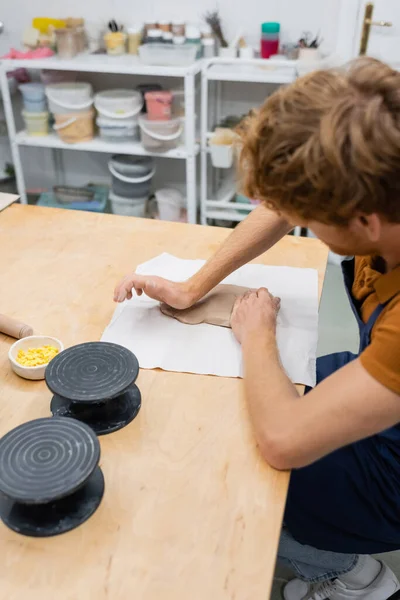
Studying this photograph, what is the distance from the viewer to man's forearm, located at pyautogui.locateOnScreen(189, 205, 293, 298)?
1261 mm

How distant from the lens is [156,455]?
0.88 m

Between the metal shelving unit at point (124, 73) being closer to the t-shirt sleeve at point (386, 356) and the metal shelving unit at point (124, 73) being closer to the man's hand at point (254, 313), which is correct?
the man's hand at point (254, 313)

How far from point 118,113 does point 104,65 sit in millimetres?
225

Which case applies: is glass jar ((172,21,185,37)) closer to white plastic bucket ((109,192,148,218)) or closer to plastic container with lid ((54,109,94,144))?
plastic container with lid ((54,109,94,144))

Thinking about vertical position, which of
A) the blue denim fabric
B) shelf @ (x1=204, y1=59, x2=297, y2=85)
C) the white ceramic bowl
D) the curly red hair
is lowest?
the blue denim fabric

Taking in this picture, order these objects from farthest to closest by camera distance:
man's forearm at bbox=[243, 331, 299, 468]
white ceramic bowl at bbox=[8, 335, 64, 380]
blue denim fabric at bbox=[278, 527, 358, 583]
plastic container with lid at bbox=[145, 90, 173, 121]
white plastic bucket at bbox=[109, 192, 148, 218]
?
white plastic bucket at bbox=[109, 192, 148, 218]
plastic container with lid at bbox=[145, 90, 173, 121]
blue denim fabric at bbox=[278, 527, 358, 583]
white ceramic bowl at bbox=[8, 335, 64, 380]
man's forearm at bbox=[243, 331, 299, 468]

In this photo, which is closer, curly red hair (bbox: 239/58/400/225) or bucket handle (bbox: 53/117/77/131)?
curly red hair (bbox: 239/58/400/225)

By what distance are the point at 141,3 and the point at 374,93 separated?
2532mm

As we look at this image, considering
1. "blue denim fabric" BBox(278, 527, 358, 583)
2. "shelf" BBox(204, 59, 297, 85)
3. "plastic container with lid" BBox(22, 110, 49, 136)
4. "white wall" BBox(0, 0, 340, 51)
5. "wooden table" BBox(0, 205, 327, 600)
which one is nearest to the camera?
"wooden table" BBox(0, 205, 327, 600)

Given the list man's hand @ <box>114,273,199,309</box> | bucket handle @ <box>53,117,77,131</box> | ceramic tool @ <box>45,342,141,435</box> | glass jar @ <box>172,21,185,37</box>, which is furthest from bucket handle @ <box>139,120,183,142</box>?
ceramic tool @ <box>45,342,141,435</box>

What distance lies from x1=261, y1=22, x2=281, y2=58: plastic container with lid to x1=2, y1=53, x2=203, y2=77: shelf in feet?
1.09

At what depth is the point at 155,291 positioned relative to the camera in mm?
1211

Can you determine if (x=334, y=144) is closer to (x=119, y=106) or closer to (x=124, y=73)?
(x=119, y=106)

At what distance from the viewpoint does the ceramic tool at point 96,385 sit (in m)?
0.90
